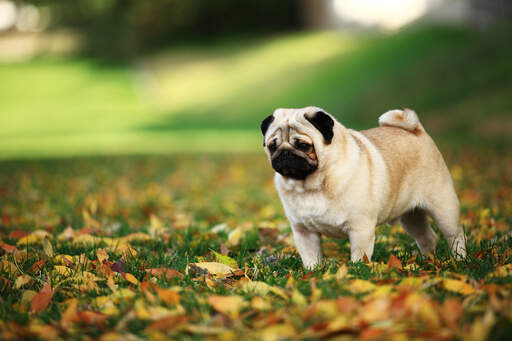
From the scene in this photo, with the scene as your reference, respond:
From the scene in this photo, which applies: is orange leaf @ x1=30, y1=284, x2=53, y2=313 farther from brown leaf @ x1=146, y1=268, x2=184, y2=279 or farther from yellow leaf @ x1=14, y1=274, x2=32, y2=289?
brown leaf @ x1=146, y1=268, x2=184, y2=279

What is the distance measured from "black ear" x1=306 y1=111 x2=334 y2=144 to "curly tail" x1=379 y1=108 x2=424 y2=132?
95 cm

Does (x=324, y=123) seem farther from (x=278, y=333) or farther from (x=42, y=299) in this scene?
(x=42, y=299)

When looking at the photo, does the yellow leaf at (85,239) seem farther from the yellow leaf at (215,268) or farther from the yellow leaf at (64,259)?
the yellow leaf at (215,268)

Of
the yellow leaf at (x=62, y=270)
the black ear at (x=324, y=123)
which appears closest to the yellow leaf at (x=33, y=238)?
the yellow leaf at (x=62, y=270)

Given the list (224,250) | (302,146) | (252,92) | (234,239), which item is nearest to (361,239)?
(302,146)

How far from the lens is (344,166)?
3.39 meters

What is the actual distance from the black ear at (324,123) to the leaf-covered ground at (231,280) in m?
0.86

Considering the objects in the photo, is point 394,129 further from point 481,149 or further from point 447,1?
point 447,1

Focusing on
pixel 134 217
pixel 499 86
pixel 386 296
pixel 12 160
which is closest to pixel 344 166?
pixel 386 296

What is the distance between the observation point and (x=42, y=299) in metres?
2.88

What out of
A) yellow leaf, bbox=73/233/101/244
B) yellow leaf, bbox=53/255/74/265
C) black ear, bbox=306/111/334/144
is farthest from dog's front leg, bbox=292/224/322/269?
yellow leaf, bbox=73/233/101/244

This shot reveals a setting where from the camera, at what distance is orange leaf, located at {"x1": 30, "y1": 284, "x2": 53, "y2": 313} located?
9.27ft

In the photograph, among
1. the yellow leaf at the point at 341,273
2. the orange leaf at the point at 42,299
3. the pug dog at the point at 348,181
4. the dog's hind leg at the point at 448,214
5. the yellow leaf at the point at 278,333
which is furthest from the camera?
the dog's hind leg at the point at 448,214

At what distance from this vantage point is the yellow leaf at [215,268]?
130 inches
